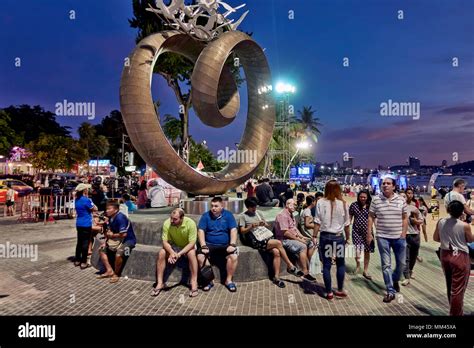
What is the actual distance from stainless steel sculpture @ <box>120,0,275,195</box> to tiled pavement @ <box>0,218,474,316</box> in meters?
3.00

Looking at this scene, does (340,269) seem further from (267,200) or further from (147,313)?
(267,200)

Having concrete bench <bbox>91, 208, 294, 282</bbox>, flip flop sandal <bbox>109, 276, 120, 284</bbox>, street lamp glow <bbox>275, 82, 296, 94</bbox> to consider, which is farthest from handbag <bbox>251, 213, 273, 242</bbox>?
street lamp glow <bbox>275, 82, 296, 94</bbox>

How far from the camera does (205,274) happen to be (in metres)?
6.45

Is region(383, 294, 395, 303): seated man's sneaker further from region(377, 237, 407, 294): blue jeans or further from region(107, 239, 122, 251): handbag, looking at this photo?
region(107, 239, 122, 251): handbag

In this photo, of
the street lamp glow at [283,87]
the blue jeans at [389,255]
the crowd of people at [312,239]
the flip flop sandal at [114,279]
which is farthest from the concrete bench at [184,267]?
the street lamp glow at [283,87]

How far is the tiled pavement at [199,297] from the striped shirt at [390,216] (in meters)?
1.16

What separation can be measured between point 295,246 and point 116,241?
3.72 m

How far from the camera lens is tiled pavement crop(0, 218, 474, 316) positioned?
17.6ft

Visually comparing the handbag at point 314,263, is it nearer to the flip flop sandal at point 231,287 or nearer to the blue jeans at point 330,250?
the blue jeans at point 330,250

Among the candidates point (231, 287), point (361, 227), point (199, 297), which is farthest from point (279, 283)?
point (361, 227)

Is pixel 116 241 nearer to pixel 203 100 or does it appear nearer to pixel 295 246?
pixel 295 246

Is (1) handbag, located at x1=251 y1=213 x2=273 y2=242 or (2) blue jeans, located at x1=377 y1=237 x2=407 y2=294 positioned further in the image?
(1) handbag, located at x1=251 y1=213 x2=273 y2=242
